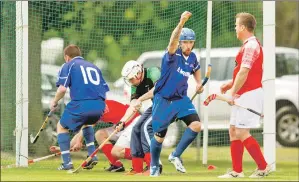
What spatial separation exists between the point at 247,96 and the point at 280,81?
27.3ft

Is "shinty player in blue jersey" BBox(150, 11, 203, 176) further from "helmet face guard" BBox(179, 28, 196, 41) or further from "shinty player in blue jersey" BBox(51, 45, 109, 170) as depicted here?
"shinty player in blue jersey" BBox(51, 45, 109, 170)

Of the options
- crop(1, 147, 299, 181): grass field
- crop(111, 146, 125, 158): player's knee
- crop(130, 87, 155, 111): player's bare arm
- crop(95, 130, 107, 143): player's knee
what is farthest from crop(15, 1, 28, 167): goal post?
crop(130, 87, 155, 111): player's bare arm

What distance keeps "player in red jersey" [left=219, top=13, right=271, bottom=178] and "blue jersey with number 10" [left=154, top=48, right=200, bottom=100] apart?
0.54 metres

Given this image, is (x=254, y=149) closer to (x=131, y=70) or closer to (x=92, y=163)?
(x=131, y=70)

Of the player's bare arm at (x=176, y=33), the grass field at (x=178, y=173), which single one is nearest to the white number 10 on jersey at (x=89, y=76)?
the grass field at (x=178, y=173)

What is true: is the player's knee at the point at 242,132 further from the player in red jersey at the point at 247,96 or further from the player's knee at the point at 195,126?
the player's knee at the point at 195,126

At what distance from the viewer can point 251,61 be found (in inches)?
448

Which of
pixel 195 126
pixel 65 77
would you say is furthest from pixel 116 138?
pixel 195 126

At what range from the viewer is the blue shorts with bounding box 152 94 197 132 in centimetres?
1144

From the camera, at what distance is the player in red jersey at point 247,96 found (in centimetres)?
1145

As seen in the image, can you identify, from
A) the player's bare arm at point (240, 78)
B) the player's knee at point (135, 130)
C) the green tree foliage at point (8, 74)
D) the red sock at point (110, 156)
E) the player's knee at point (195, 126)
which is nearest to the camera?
the player's bare arm at point (240, 78)

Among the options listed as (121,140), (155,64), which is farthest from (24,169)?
(155,64)

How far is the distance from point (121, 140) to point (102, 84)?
2.32 feet

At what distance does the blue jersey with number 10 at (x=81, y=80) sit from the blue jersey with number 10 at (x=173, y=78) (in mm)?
1317
